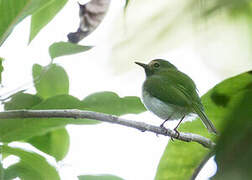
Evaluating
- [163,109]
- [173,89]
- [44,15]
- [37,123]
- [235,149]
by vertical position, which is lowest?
[163,109]

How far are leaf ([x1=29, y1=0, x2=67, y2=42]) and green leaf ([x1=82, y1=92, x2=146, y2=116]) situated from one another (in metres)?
0.26

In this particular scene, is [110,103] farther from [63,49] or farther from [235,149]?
[235,149]

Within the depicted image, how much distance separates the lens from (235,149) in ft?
0.49

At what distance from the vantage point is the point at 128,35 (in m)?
0.22

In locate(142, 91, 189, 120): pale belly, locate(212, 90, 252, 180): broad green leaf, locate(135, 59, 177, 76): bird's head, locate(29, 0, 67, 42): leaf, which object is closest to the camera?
locate(212, 90, 252, 180): broad green leaf

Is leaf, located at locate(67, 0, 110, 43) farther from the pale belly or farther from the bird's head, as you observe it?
the bird's head

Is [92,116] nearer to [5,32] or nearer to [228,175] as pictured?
[5,32]

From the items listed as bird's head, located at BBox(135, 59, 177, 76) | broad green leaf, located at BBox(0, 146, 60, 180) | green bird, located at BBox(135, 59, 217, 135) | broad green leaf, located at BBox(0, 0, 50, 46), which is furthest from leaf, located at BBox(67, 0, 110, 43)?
bird's head, located at BBox(135, 59, 177, 76)

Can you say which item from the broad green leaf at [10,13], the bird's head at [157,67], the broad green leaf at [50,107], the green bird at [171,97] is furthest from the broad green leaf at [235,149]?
the bird's head at [157,67]

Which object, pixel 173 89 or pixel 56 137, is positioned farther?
pixel 173 89

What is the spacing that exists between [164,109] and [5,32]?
1530mm

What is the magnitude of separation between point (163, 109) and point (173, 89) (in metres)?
0.17

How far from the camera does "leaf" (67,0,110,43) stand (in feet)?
1.51

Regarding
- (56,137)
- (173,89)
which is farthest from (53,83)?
(173,89)
